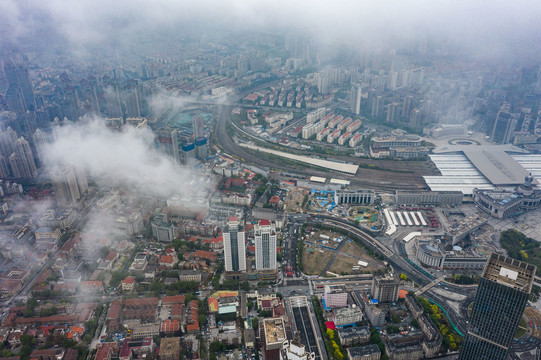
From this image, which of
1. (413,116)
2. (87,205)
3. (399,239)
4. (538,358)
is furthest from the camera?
(413,116)

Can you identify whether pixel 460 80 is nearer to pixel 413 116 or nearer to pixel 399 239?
pixel 413 116

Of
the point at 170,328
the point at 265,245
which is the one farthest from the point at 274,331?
the point at 265,245

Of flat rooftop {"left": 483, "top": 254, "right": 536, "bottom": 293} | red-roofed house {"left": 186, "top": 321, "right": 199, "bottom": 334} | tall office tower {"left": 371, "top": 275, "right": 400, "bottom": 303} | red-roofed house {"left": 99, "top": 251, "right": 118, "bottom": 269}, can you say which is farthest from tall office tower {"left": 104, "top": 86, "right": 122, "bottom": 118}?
flat rooftop {"left": 483, "top": 254, "right": 536, "bottom": 293}

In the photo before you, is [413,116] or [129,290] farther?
[413,116]

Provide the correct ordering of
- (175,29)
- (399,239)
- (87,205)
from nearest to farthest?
(399,239) → (87,205) → (175,29)

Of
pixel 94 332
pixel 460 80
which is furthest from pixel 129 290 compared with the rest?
pixel 460 80

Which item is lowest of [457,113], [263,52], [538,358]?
[538,358]
